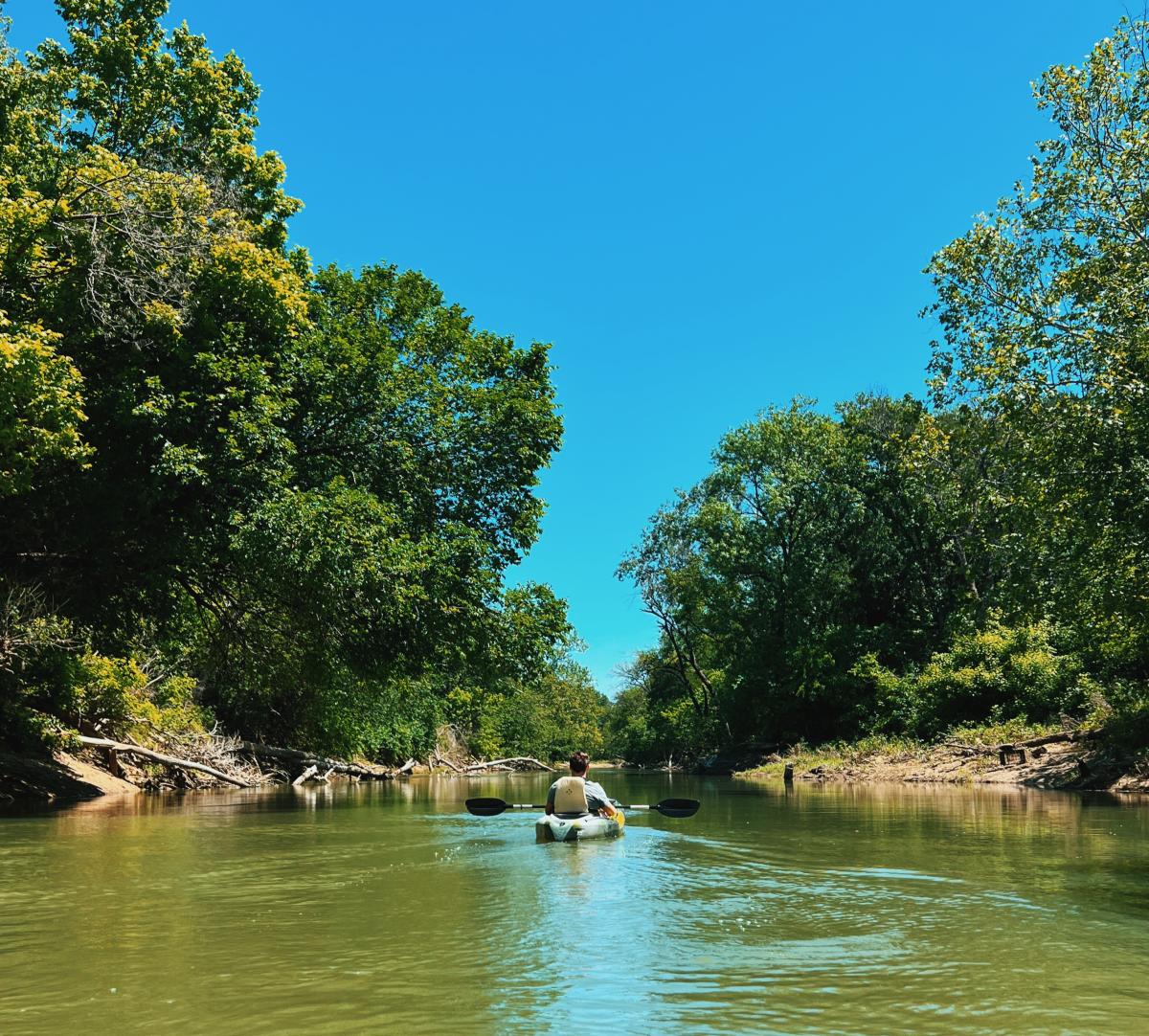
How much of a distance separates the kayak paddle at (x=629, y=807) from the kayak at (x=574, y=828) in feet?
10.7

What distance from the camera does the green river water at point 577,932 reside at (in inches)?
217

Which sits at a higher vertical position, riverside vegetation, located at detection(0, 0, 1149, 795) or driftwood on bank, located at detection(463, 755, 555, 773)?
riverside vegetation, located at detection(0, 0, 1149, 795)

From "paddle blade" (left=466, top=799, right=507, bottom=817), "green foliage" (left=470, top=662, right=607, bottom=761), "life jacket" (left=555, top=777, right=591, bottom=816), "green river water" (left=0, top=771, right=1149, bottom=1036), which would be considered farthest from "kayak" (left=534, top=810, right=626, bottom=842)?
"green foliage" (left=470, top=662, right=607, bottom=761)

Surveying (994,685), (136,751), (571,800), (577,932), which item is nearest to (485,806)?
(571,800)

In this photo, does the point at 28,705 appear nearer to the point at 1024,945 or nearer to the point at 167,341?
the point at 167,341

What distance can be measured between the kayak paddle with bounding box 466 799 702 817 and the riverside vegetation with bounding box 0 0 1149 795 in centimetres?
369

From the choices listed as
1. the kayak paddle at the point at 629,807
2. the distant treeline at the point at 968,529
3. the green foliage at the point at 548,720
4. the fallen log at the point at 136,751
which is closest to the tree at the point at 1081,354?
the distant treeline at the point at 968,529

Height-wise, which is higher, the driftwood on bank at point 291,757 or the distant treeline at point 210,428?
the distant treeline at point 210,428

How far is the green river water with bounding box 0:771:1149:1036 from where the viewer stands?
5.50 meters

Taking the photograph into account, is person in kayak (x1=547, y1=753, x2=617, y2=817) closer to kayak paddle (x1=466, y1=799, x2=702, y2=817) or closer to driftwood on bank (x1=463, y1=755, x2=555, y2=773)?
kayak paddle (x1=466, y1=799, x2=702, y2=817)

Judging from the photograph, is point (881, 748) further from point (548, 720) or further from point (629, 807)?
point (548, 720)

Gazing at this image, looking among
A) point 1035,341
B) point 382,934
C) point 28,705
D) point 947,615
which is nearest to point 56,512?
point 28,705

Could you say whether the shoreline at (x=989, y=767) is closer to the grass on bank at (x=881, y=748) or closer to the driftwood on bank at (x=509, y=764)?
the grass on bank at (x=881, y=748)

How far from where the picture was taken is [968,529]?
27922 millimetres
